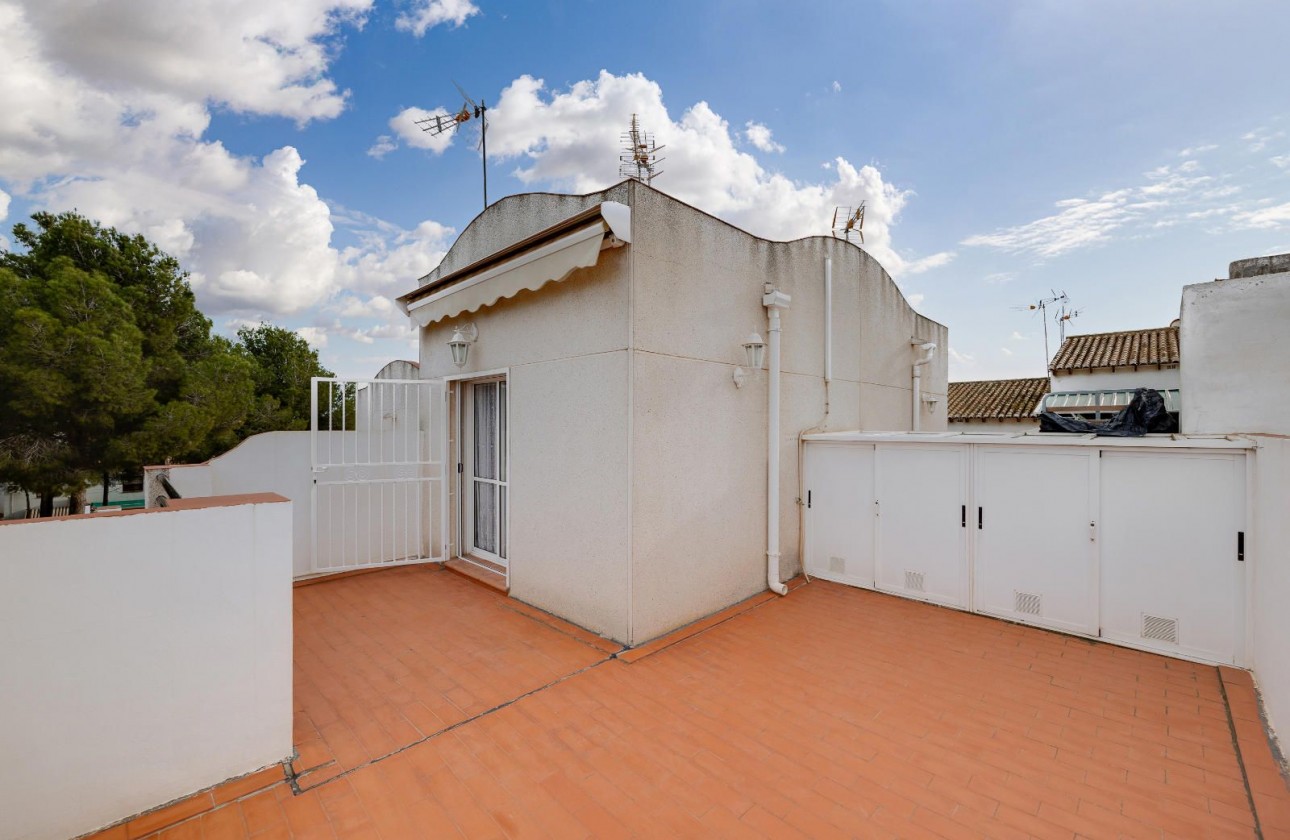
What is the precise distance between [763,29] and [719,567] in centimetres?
1065

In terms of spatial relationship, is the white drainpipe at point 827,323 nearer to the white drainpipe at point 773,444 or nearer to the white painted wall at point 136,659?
the white drainpipe at point 773,444

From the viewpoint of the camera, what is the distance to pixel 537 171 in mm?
14031

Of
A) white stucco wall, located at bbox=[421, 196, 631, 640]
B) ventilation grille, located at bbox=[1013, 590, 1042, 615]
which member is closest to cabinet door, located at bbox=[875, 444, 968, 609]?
ventilation grille, located at bbox=[1013, 590, 1042, 615]

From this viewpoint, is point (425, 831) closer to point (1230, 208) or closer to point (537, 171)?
point (537, 171)

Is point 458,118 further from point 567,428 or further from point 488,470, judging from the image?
point 567,428

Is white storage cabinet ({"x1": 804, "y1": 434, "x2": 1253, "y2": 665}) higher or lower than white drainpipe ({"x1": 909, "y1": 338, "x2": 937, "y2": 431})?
lower

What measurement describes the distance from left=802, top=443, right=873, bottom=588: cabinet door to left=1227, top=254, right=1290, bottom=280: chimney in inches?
285

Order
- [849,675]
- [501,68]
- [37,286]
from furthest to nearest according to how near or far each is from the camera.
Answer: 1. [37,286]
2. [501,68]
3. [849,675]

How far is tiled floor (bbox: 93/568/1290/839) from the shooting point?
3523 millimetres

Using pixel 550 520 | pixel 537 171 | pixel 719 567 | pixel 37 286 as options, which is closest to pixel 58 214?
pixel 37 286

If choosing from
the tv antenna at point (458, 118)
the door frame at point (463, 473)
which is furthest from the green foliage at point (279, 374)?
the door frame at point (463, 473)

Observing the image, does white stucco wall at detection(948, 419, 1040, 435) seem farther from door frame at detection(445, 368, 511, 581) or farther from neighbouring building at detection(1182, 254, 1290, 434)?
door frame at detection(445, 368, 511, 581)

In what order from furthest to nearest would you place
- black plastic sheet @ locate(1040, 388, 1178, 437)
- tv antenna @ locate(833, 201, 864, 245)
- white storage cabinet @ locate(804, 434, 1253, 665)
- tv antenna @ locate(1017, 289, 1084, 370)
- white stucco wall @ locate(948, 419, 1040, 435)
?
tv antenna @ locate(1017, 289, 1084, 370)
white stucco wall @ locate(948, 419, 1040, 435)
tv antenna @ locate(833, 201, 864, 245)
black plastic sheet @ locate(1040, 388, 1178, 437)
white storage cabinet @ locate(804, 434, 1253, 665)

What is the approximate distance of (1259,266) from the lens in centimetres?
838
